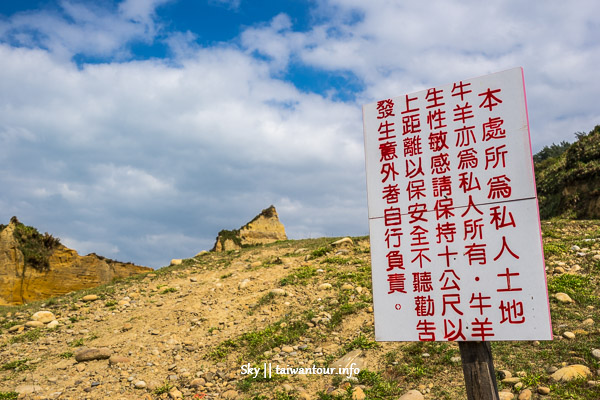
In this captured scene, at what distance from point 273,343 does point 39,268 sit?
39.9ft

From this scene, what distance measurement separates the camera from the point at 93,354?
8.44 metres

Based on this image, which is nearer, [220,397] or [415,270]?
[415,270]

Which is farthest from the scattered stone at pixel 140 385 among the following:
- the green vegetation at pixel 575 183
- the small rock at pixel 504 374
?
the green vegetation at pixel 575 183

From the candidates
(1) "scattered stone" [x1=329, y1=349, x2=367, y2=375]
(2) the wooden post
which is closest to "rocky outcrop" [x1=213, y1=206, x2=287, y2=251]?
(1) "scattered stone" [x1=329, y1=349, x2=367, y2=375]

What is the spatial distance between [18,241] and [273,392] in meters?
13.7

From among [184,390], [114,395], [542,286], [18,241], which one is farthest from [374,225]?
[18,241]

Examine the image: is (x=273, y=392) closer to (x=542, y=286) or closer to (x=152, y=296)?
(x=542, y=286)

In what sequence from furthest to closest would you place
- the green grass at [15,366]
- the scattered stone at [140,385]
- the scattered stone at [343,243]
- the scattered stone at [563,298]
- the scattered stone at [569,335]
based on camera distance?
the scattered stone at [343,243] < the green grass at [15,366] < the scattered stone at [563,298] < the scattered stone at [140,385] < the scattered stone at [569,335]

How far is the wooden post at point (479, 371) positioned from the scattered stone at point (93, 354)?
22.9 ft

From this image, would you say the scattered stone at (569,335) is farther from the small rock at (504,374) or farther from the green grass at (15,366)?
the green grass at (15,366)

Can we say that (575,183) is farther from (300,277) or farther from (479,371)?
(479,371)

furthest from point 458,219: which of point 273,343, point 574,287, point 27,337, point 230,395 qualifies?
point 27,337

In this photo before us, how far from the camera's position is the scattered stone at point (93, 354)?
8398mm

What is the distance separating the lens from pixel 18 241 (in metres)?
15.9
